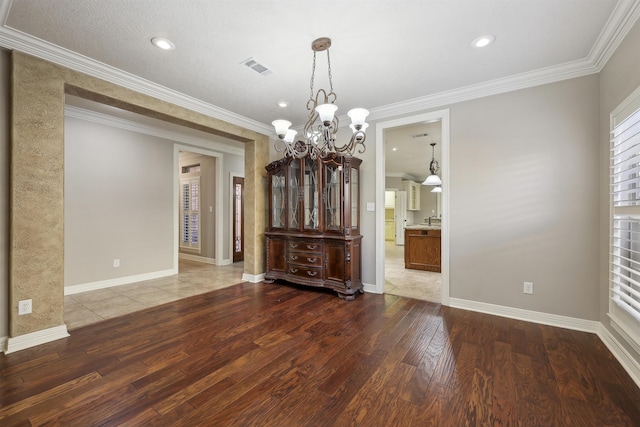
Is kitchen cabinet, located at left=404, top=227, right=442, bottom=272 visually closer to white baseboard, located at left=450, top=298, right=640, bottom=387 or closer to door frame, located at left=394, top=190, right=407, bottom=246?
white baseboard, located at left=450, top=298, right=640, bottom=387

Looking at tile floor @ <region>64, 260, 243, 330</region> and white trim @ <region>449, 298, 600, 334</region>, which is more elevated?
white trim @ <region>449, 298, 600, 334</region>

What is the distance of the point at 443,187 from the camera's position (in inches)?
136

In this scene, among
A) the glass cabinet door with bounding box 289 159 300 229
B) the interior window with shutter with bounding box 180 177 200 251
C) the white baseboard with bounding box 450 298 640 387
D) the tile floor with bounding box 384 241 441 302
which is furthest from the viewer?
the interior window with shutter with bounding box 180 177 200 251

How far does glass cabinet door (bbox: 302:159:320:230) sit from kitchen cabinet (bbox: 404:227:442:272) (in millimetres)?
2392

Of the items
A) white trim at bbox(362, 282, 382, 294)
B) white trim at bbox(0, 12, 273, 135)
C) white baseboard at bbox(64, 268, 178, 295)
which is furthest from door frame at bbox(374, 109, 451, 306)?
white baseboard at bbox(64, 268, 178, 295)

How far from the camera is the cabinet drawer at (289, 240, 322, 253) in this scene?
4.07m

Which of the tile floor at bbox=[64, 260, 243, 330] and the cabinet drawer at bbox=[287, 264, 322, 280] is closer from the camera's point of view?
the tile floor at bbox=[64, 260, 243, 330]

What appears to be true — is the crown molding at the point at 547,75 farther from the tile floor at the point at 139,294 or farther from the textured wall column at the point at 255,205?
the tile floor at the point at 139,294

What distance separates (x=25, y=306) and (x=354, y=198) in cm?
356

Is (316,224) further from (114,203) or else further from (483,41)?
(114,203)

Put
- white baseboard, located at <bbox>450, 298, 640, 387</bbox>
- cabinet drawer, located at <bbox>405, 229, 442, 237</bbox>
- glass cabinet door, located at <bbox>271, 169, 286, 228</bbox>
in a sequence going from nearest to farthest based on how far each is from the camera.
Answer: white baseboard, located at <bbox>450, 298, 640, 387</bbox>, glass cabinet door, located at <bbox>271, 169, 286, 228</bbox>, cabinet drawer, located at <bbox>405, 229, 442, 237</bbox>

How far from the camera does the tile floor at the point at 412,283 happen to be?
13.0 feet

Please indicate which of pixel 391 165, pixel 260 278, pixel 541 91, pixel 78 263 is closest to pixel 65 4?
pixel 78 263

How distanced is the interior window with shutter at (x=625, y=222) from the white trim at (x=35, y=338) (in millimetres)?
4584
